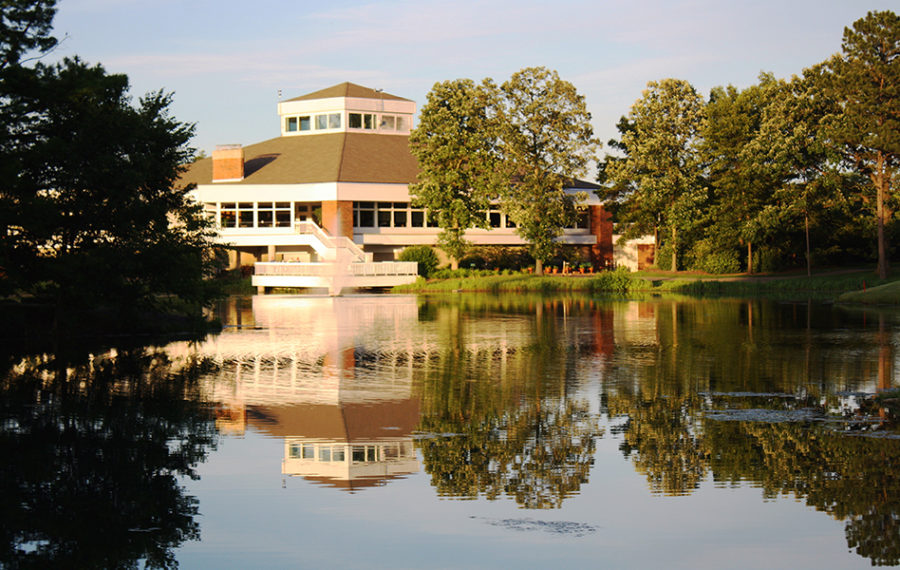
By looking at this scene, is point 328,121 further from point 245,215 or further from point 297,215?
point 245,215

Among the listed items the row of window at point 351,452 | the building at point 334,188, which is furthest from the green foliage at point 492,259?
the row of window at point 351,452

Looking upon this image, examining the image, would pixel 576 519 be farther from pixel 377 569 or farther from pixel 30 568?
pixel 30 568

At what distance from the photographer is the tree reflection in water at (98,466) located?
905cm

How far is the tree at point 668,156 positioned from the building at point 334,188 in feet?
36.6

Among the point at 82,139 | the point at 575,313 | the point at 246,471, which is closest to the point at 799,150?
the point at 575,313

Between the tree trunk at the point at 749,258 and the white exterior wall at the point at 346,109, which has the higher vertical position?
the white exterior wall at the point at 346,109

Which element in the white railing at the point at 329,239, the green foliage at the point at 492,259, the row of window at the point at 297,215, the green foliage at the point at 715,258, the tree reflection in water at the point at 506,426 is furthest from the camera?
the row of window at the point at 297,215

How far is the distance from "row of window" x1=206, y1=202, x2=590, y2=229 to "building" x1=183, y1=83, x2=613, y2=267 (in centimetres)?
7

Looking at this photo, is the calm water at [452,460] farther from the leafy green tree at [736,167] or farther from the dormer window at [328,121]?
the dormer window at [328,121]

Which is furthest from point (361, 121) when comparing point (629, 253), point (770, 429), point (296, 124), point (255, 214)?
point (770, 429)

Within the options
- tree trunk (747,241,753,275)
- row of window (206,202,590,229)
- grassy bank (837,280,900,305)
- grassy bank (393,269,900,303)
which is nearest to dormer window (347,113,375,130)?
row of window (206,202,590,229)

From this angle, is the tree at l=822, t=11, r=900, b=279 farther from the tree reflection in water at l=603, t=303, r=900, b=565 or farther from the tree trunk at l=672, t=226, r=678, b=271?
the tree reflection in water at l=603, t=303, r=900, b=565

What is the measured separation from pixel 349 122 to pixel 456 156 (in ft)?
47.7

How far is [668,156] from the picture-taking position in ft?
215
